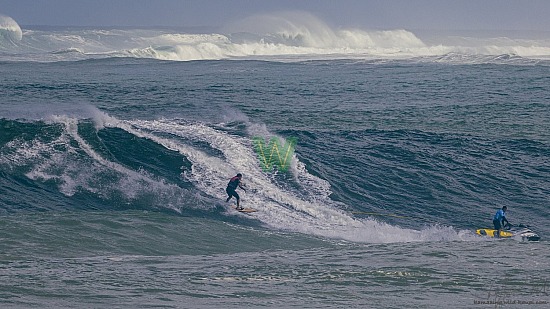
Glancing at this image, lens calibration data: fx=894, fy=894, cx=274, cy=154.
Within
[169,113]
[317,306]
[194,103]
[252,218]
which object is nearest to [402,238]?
[252,218]

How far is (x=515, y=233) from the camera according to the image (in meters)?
19.3

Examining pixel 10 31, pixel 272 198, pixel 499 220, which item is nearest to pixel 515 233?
pixel 499 220

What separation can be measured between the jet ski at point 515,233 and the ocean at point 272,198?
0.28 meters

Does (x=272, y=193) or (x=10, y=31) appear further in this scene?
(x=10, y=31)

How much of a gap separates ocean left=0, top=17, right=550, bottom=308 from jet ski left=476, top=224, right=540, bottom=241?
281mm

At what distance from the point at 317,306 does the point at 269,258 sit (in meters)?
3.64

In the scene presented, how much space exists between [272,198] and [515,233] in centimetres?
569

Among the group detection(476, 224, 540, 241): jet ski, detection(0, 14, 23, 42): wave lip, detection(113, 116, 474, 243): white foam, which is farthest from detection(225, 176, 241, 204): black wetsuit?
detection(0, 14, 23, 42): wave lip

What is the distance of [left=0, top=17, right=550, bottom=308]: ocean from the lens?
41.7 ft

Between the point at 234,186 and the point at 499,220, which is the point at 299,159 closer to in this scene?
the point at 234,186

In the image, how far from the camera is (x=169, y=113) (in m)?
32.7

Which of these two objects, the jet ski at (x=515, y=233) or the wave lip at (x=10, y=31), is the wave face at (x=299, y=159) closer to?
the jet ski at (x=515, y=233)

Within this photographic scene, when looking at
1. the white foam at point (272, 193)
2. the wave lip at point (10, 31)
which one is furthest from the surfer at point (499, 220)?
the wave lip at point (10, 31)

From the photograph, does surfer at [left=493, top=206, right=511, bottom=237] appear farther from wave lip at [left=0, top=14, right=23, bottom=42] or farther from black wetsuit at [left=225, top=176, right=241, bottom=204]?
wave lip at [left=0, top=14, right=23, bottom=42]
